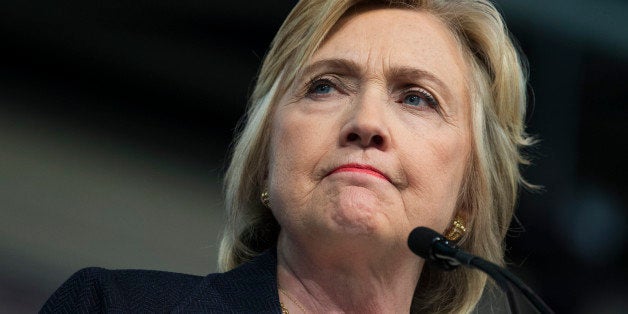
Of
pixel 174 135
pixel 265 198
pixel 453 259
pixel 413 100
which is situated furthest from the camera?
pixel 174 135

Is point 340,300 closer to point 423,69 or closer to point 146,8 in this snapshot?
point 423,69

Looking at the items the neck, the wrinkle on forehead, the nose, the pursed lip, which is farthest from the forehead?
the neck

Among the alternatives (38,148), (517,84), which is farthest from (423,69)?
(38,148)

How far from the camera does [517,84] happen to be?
102 inches

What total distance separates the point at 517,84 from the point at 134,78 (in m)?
0.95

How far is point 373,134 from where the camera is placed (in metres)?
2.10

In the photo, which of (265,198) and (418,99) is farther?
(265,198)

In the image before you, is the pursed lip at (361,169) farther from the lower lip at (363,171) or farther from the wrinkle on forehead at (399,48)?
the wrinkle on forehead at (399,48)

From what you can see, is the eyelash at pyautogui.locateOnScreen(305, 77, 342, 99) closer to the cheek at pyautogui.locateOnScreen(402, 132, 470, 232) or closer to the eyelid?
the eyelid

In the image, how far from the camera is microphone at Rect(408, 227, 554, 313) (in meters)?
1.80

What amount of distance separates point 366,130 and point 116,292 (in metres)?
0.57

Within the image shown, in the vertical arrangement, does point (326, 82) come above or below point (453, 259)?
above

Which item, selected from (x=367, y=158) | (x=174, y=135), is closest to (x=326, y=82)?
(x=367, y=158)

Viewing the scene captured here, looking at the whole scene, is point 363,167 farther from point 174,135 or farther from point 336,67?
point 174,135
